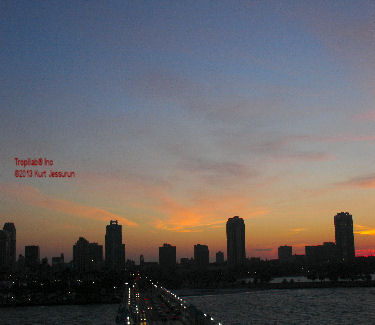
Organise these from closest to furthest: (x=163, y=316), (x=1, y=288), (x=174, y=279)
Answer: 1. (x=163, y=316)
2. (x=1, y=288)
3. (x=174, y=279)

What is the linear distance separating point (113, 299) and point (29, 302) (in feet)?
70.7

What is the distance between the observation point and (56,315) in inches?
3824

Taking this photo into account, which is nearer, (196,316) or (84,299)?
(196,316)

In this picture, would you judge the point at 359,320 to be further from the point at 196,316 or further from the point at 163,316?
the point at 196,316

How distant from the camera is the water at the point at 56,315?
3359 inches

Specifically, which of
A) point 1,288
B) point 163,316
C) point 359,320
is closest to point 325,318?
point 359,320

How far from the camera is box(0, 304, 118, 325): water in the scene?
85.3m

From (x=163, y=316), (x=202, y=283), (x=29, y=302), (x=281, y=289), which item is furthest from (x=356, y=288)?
(x=163, y=316)

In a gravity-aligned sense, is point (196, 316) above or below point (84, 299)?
above

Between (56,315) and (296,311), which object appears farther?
(56,315)

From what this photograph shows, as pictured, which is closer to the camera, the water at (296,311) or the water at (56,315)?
the water at (296,311)

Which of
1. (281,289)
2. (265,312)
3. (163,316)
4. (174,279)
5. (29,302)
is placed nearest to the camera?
(163,316)

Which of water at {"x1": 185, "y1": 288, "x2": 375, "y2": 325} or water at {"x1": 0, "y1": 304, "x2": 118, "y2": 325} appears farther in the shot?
water at {"x1": 0, "y1": 304, "x2": 118, "y2": 325}

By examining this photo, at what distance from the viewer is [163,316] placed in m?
60.0
